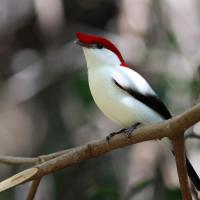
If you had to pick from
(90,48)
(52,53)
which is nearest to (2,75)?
(52,53)

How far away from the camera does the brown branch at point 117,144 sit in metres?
1.80

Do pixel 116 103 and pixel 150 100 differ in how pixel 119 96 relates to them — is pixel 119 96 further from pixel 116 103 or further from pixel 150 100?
pixel 150 100

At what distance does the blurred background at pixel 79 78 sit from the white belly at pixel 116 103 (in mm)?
962

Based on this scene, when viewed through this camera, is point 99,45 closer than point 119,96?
No

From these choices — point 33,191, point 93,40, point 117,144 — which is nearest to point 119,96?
point 93,40

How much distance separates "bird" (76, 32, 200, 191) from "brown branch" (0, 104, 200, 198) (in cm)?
45

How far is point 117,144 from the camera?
82.3 inches

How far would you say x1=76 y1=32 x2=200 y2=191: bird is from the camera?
2.58 meters

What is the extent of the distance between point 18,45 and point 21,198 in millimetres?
1633

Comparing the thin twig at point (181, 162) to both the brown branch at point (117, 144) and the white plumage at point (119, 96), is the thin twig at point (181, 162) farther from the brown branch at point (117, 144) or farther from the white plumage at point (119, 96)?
the white plumage at point (119, 96)

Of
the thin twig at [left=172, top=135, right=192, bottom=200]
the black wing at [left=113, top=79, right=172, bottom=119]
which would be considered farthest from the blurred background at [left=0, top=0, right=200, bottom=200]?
the thin twig at [left=172, top=135, right=192, bottom=200]

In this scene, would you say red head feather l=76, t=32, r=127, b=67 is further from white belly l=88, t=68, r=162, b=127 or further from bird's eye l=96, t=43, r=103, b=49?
white belly l=88, t=68, r=162, b=127

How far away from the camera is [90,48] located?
2764mm

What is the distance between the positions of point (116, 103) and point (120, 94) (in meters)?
0.05
